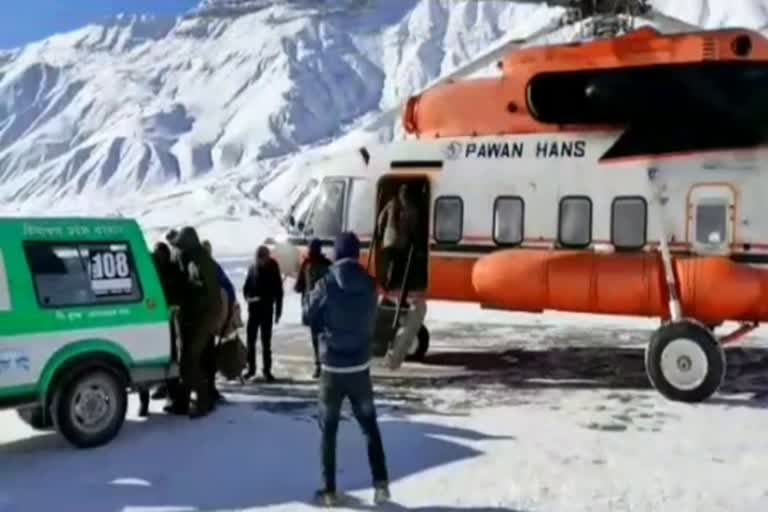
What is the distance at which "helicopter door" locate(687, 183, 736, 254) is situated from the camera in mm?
10125

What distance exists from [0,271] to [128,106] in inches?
5232

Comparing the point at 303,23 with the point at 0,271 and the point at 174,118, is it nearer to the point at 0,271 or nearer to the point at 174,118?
the point at 174,118

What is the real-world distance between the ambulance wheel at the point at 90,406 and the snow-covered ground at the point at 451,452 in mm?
149

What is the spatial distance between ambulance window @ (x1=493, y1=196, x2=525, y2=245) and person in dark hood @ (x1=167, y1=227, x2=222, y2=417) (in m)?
3.97

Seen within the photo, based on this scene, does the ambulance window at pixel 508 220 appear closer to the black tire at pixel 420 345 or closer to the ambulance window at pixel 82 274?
the black tire at pixel 420 345

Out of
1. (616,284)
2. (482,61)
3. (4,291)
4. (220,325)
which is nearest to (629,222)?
(616,284)

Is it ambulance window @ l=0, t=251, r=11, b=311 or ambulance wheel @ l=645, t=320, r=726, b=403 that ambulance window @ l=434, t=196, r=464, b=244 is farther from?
ambulance window @ l=0, t=251, r=11, b=311

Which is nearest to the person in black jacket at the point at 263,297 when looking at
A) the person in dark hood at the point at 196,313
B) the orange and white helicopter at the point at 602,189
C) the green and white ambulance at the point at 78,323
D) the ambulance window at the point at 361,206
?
the orange and white helicopter at the point at 602,189

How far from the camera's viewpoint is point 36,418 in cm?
789

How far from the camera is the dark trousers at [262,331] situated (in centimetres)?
1075

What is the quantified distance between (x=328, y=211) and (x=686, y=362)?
202 inches

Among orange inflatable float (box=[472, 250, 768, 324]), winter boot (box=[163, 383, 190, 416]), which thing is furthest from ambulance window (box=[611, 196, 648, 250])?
winter boot (box=[163, 383, 190, 416])

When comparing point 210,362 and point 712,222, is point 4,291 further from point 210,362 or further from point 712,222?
point 712,222

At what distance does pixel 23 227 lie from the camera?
23.9 feet
